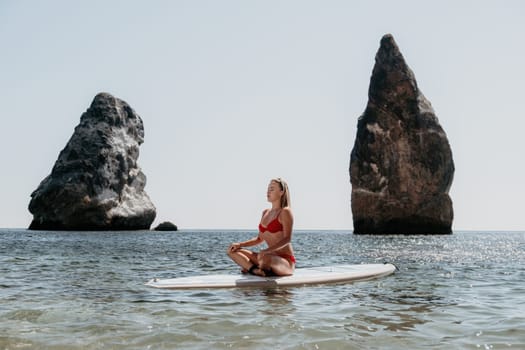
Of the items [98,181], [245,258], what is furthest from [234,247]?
[98,181]

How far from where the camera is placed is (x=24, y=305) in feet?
26.7

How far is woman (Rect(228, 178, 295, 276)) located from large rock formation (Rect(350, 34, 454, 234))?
193 feet

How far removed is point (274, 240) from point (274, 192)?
3.20ft

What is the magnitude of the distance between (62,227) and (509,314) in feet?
267

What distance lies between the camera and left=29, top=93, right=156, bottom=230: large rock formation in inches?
3199

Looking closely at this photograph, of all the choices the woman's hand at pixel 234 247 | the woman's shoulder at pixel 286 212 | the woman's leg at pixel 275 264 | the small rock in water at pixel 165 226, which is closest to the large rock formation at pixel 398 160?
the small rock in water at pixel 165 226

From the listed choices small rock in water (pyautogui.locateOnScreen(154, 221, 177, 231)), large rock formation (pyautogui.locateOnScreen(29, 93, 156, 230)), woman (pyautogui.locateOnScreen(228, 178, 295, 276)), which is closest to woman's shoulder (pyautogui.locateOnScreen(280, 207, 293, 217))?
woman (pyautogui.locateOnScreen(228, 178, 295, 276))

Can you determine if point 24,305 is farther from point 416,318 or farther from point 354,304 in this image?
point 416,318

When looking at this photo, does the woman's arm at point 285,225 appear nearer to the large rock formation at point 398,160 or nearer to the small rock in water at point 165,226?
the large rock formation at point 398,160

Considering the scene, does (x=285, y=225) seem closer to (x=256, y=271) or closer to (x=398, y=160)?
(x=256, y=271)

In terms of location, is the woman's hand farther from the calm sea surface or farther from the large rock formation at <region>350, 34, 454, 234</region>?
the large rock formation at <region>350, 34, 454, 234</region>

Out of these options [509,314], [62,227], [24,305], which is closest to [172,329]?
[24,305]

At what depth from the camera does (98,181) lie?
84562 millimetres

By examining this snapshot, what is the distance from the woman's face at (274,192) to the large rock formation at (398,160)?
59.4 metres
